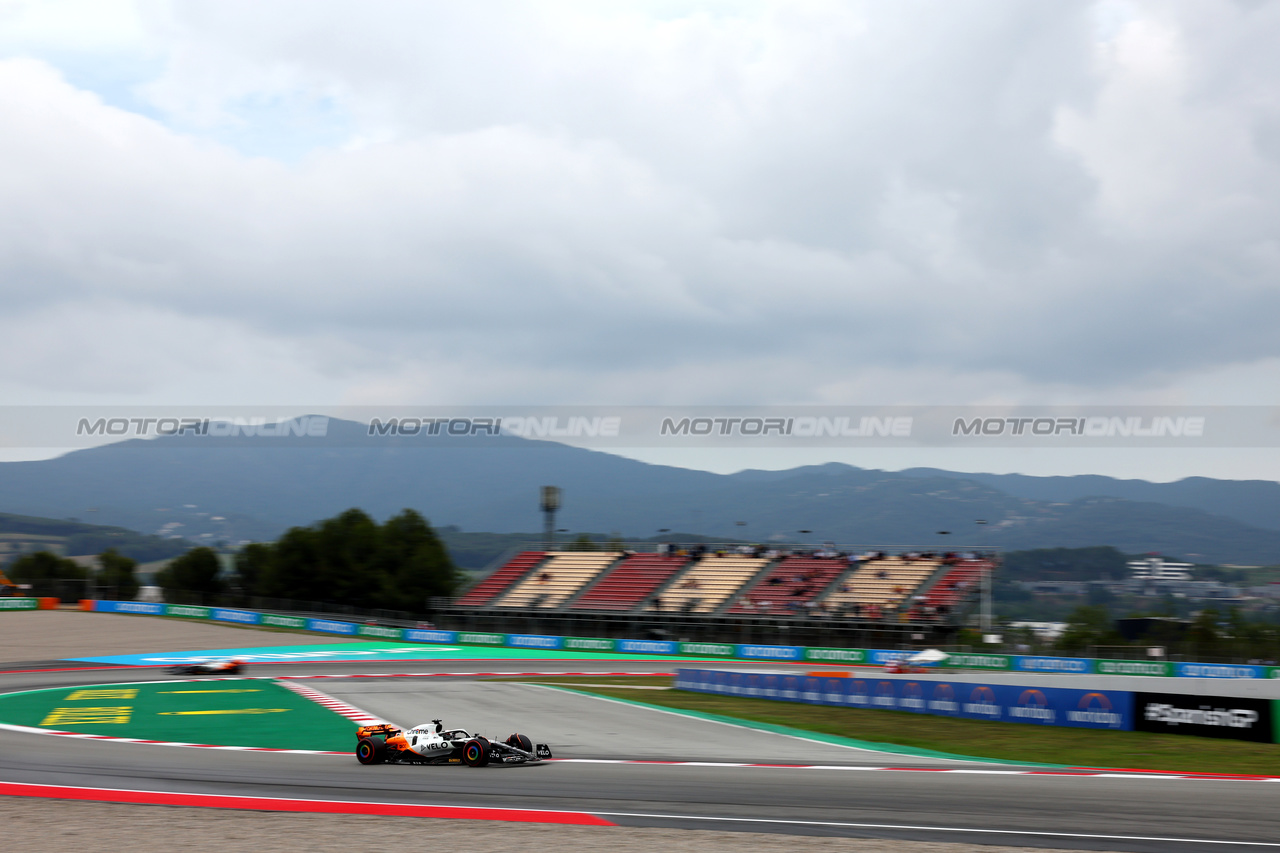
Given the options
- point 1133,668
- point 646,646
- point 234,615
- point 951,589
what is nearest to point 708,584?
point 646,646

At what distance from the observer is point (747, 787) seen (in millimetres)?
13422

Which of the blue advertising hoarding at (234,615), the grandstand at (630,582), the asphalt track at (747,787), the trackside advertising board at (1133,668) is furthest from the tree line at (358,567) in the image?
the asphalt track at (747,787)

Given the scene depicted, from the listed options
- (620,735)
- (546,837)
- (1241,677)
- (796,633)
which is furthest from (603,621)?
(546,837)

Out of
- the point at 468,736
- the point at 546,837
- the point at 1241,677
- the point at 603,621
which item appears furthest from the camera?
the point at 603,621

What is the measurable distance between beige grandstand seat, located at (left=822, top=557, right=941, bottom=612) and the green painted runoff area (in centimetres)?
2859

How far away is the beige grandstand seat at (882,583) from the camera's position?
1908 inches

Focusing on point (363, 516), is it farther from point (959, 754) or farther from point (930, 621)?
point (959, 754)

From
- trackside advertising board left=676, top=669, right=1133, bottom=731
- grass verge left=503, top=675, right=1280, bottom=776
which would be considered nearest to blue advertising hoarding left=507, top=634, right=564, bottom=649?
trackside advertising board left=676, top=669, right=1133, bottom=731

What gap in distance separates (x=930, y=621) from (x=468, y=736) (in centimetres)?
3381

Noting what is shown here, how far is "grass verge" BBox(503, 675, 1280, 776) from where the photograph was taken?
17031 millimetres

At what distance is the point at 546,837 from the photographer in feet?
34.8

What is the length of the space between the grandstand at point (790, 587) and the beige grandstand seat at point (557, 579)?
10.1 meters

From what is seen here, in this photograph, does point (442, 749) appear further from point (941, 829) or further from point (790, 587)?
point (790, 587)

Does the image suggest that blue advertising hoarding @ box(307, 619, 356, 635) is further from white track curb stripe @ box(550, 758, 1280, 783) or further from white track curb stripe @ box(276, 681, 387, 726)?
white track curb stripe @ box(550, 758, 1280, 783)
